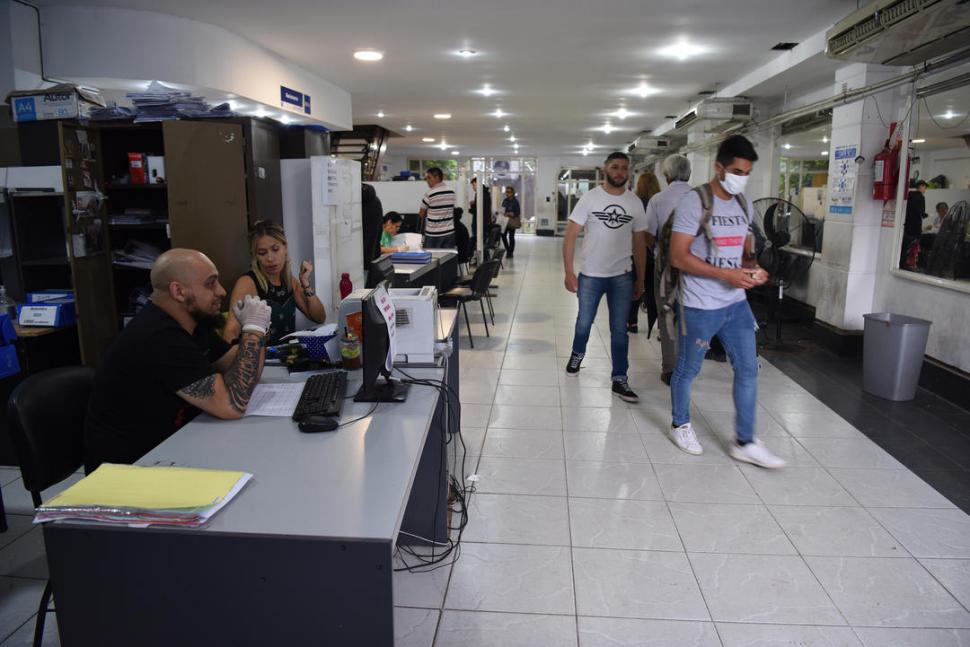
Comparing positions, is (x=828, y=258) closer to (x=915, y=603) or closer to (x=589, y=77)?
(x=589, y=77)

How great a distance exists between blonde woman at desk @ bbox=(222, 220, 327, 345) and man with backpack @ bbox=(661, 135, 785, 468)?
1760 millimetres

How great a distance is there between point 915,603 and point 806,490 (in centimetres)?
82

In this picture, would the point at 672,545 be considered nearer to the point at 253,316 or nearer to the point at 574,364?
the point at 253,316

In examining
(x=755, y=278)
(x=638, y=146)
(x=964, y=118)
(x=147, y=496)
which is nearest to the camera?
(x=147, y=496)

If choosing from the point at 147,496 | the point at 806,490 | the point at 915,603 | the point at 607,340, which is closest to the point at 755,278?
the point at 806,490

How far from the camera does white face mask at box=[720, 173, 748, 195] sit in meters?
3.04

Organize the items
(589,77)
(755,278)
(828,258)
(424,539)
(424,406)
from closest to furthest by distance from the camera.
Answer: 1. (424,406)
2. (424,539)
3. (755,278)
4. (828,258)
5. (589,77)

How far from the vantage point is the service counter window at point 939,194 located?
4.34 m

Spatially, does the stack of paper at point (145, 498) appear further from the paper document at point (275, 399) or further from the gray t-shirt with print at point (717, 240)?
the gray t-shirt with print at point (717, 240)

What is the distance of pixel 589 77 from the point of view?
7.52 m

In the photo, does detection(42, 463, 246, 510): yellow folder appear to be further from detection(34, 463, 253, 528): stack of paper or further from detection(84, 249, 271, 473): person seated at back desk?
detection(84, 249, 271, 473): person seated at back desk

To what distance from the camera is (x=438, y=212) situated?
754cm

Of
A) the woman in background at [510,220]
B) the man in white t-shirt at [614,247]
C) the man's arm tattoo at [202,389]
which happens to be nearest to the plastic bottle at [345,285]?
the man in white t-shirt at [614,247]

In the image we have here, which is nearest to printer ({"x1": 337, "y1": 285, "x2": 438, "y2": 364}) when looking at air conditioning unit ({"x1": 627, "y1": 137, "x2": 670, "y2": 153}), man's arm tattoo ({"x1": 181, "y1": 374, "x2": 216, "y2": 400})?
man's arm tattoo ({"x1": 181, "y1": 374, "x2": 216, "y2": 400})
